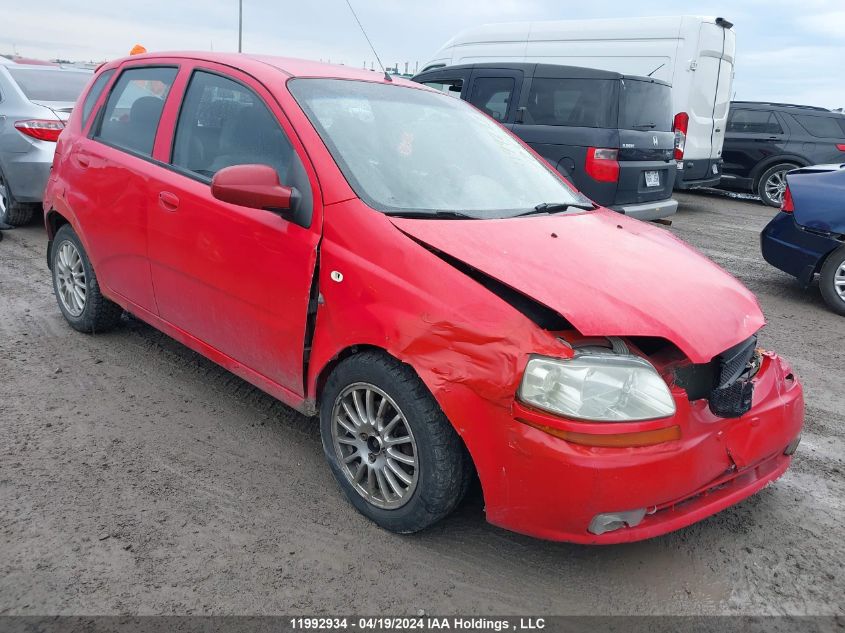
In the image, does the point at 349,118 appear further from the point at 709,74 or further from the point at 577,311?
the point at 709,74

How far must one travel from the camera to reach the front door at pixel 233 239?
282 centimetres

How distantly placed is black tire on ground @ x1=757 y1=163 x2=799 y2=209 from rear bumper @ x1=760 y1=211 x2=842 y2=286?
Answer: 733cm

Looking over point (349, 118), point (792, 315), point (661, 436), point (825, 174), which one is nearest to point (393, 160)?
point (349, 118)

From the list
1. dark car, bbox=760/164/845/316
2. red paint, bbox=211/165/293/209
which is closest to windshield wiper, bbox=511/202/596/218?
red paint, bbox=211/165/293/209

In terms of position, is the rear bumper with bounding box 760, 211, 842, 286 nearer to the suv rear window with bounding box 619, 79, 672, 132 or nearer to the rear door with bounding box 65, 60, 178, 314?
the suv rear window with bounding box 619, 79, 672, 132

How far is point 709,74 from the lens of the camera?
10844mm

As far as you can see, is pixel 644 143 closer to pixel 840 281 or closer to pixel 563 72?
pixel 563 72

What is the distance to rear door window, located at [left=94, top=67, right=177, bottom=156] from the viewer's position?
369 cm

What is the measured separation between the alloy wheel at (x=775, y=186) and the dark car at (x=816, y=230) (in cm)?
720

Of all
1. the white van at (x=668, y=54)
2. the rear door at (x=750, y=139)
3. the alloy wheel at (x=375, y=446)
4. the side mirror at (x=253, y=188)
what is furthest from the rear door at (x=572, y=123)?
the rear door at (x=750, y=139)

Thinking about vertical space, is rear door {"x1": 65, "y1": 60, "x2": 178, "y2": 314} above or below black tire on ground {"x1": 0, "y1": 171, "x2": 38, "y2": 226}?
above

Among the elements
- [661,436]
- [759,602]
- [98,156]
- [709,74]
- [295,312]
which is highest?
[709,74]

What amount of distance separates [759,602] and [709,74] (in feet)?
33.6

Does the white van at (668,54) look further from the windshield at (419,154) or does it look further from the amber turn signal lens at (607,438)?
the amber turn signal lens at (607,438)
